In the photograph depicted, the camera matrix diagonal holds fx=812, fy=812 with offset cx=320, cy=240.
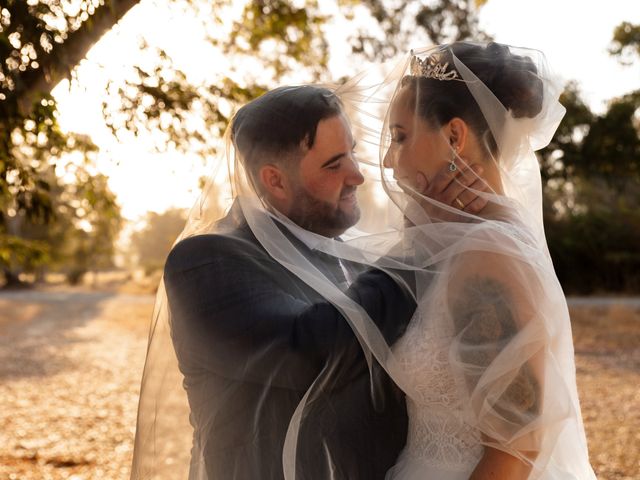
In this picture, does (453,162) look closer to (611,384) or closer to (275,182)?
(275,182)

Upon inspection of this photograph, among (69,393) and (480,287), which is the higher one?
(480,287)

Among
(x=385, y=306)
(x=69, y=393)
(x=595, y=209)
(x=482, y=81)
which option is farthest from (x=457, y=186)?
(x=595, y=209)

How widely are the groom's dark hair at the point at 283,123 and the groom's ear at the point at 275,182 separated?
0.08ft

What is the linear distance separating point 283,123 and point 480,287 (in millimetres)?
937

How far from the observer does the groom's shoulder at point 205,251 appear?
2.55m

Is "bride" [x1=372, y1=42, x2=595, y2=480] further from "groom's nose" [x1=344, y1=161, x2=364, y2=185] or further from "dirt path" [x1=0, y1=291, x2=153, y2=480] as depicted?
"dirt path" [x1=0, y1=291, x2=153, y2=480]

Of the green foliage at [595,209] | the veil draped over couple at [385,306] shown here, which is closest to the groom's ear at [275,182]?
the veil draped over couple at [385,306]

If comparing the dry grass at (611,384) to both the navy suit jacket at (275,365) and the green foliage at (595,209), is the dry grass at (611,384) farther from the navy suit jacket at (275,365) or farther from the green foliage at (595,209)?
the navy suit jacket at (275,365)

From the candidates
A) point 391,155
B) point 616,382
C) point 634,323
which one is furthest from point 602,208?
point 391,155

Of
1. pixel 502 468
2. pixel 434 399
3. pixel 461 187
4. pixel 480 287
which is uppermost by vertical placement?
pixel 461 187

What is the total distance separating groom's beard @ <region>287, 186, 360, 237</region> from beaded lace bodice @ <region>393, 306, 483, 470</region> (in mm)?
551

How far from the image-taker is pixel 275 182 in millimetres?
2840

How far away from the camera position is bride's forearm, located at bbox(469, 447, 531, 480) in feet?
7.47

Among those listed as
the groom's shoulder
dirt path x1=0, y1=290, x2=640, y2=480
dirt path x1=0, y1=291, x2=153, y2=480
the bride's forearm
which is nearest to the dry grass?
dirt path x1=0, y1=290, x2=640, y2=480
